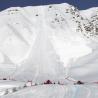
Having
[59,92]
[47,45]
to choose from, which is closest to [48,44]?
[47,45]

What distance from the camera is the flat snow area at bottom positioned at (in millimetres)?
12750

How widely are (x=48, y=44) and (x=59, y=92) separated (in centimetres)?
3963

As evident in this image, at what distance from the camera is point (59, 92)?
1322 cm

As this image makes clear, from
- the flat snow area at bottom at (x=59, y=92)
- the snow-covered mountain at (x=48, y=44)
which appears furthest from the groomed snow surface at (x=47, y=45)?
the flat snow area at bottom at (x=59, y=92)

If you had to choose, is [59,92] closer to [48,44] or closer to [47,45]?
[47,45]

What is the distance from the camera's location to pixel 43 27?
60.8 meters

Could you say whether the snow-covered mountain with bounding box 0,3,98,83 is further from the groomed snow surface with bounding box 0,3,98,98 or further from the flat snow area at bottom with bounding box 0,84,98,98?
the flat snow area at bottom with bounding box 0,84,98,98

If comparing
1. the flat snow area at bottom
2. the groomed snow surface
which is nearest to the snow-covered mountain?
the groomed snow surface

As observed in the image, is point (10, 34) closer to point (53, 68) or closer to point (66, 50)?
point (66, 50)

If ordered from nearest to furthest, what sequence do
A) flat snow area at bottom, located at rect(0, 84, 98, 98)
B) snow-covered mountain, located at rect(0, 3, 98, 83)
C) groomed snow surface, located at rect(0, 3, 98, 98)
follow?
1. flat snow area at bottom, located at rect(0, 84, 98, 98)
2. groomed snow surface, located at rect(0, 3, 98, 98)
3. snow-covered mountain, located at rect(0, 3, 98, 83)

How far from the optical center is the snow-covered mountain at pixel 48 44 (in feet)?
131

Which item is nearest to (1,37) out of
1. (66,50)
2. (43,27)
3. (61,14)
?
(43,27)

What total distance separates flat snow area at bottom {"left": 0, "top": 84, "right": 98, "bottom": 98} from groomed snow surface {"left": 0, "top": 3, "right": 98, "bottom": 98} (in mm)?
12248

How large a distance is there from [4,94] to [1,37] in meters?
45.7
